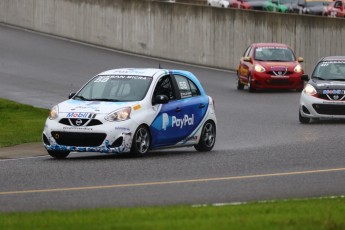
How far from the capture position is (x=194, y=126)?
20.8 meters

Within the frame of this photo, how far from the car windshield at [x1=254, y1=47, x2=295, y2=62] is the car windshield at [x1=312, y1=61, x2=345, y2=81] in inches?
383

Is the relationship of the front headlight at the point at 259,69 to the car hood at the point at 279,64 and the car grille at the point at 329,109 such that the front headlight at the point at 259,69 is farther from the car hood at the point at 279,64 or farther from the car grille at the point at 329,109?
the car grille at the point at 329,109

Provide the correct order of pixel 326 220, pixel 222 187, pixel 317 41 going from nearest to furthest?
pixel 326 220, pixel 222 187, pixel 317 41

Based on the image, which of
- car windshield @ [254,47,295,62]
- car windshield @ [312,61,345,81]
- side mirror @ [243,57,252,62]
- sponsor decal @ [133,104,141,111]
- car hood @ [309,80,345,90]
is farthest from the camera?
car windshield @ [254,47,295,62]

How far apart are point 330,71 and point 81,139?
10644 millimetres

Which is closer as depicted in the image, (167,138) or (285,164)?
(285,164)

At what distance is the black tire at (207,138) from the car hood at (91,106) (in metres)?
1.99

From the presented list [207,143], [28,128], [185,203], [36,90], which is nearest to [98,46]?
[36,90]

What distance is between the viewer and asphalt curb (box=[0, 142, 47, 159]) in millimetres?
20312

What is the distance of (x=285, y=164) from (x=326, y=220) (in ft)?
22.6

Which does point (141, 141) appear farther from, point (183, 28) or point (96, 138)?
point (183, 28)

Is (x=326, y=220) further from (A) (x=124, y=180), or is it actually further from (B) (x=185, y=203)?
(A) (x=124, y=180)

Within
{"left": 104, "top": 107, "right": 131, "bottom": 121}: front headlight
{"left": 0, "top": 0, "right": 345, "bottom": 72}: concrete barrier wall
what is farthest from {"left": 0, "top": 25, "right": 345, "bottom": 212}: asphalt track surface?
{"left": 0, "top": 0, "right": 345, "bottom": 72}: concrete barrier wall

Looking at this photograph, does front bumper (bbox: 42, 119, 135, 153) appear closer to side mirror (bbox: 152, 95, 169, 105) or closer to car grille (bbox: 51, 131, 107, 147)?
car grille (bbox: 51, 131, 107, 147)
